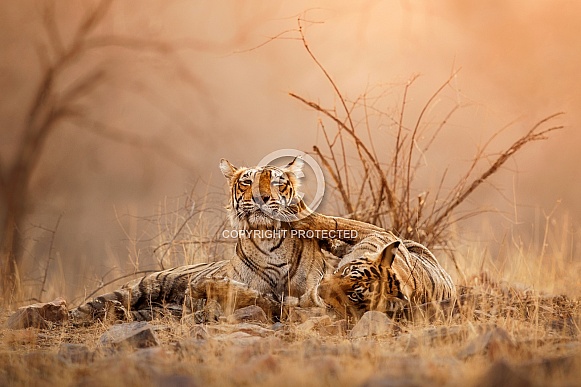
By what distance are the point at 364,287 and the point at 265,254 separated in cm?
105

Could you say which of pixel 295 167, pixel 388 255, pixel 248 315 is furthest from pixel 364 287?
pixel 295 167

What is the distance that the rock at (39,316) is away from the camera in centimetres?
598

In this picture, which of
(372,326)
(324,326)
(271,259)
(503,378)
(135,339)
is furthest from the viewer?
(271,259)

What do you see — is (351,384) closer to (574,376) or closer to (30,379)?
(574,376)

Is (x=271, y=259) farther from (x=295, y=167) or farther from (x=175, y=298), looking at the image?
(x=175, y=298)

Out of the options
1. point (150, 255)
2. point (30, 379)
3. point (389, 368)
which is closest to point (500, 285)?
point (150, 255)

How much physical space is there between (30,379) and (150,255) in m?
4.03

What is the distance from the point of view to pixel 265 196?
19.7 ft

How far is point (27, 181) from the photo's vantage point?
451 inches

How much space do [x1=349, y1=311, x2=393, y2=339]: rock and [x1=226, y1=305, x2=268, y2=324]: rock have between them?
836 mm

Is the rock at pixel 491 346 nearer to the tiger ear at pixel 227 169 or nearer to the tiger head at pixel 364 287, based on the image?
the tiger head at pixel 364 287

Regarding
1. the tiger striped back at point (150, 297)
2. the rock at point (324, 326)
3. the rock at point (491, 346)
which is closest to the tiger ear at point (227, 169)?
the tiger striped back at point (150, 297)

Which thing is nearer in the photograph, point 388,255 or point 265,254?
point 388,255

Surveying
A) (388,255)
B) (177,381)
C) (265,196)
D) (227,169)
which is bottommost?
(177,381)
